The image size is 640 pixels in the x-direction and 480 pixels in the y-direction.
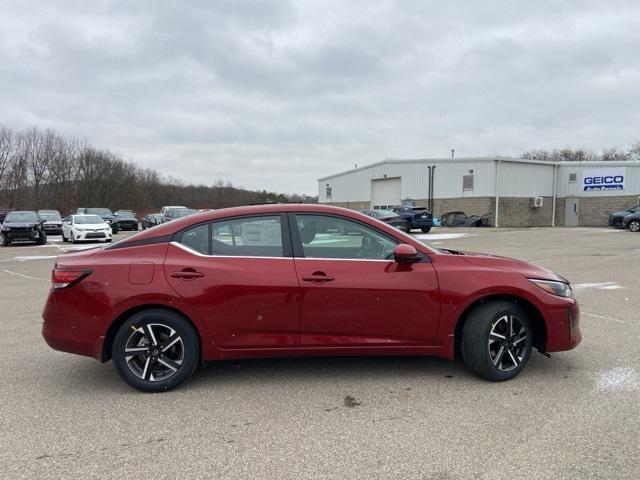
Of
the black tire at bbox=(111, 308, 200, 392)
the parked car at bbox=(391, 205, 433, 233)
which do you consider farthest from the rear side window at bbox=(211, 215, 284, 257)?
the parked car at bbox=(391, 205, 433, 233)

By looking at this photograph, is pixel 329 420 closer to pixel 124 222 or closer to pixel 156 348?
pixel 156 348

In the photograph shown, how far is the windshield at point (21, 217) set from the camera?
897 inches

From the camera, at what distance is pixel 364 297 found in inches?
157

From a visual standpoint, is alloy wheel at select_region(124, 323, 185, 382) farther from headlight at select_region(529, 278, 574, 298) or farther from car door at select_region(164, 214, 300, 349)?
A: headlight at select_region(529, 278, 574, 298)

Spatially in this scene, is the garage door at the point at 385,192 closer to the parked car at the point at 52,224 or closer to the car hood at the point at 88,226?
the parked car at the point at 52,224

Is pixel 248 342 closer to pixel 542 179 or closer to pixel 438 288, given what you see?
pixel 438 288

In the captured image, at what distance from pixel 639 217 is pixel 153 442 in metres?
32.9

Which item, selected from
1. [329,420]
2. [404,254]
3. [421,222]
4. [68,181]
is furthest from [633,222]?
[68,181]

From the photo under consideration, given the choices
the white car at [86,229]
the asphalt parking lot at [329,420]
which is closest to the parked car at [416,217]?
the white car at [86,229]

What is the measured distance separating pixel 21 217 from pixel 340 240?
78.6 ft

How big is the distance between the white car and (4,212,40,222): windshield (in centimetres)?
154

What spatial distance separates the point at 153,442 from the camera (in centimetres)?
319

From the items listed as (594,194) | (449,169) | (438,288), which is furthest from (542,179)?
(438,288)

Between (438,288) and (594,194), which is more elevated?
(594,194)
